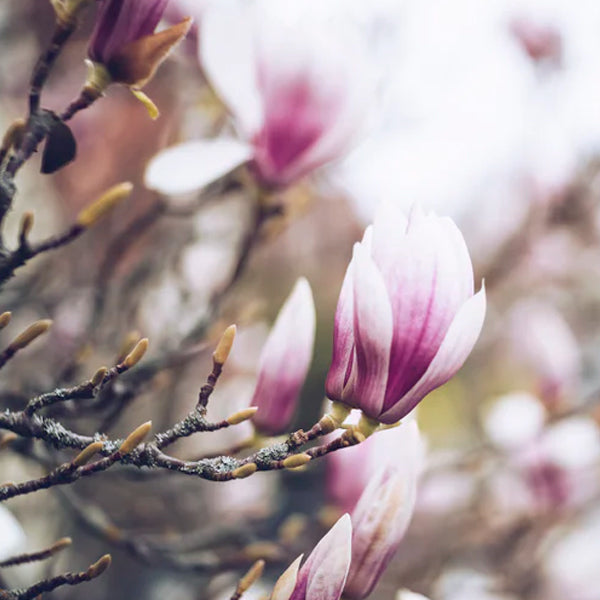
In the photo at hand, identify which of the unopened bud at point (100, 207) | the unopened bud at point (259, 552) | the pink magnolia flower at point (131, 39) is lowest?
the unopened bud at point (259, 552)

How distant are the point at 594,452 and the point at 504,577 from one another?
0.73ft

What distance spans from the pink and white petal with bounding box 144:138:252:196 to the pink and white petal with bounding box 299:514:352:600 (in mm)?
298

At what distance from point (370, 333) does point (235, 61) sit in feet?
1.16

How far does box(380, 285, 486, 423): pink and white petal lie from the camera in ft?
1.28

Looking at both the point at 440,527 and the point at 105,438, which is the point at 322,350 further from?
the point at 105,438

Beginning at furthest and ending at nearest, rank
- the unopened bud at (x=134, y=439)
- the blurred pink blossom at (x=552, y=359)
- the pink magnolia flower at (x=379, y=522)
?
1. the blurred pink blossom at (x=552, y=359)
2. the pink magnolia flower at (x=379, y=522)
3. the unopened bud at (x=134, y=439)

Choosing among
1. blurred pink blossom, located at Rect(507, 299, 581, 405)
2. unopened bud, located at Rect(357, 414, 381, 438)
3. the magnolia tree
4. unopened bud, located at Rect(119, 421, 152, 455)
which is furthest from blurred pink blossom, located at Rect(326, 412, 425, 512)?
blurred pink blossom, located at Rect(507, 299, 581, 405)

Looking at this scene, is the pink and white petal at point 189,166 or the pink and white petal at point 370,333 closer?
the pink and white petal at point 370,333

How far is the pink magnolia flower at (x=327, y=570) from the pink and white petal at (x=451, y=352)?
72 mm

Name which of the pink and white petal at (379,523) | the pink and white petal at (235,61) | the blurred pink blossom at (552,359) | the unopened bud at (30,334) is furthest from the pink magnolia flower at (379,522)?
the blurred pink blossom at (552,359)

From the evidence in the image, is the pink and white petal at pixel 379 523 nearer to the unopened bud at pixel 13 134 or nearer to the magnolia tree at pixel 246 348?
the magnolia tree at pixel 246 348

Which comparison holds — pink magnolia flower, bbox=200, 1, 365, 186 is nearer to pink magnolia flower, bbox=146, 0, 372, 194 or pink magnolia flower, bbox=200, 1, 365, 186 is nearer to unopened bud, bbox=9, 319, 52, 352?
pink magnolia flower, bbox=146, 0, 372, 194

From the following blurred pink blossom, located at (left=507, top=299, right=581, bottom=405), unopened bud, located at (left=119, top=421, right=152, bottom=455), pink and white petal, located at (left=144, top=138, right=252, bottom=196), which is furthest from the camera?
blurred pink blossom, located at (left=507, top=299, right=581, bottom=405)

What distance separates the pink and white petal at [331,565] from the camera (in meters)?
0.41
